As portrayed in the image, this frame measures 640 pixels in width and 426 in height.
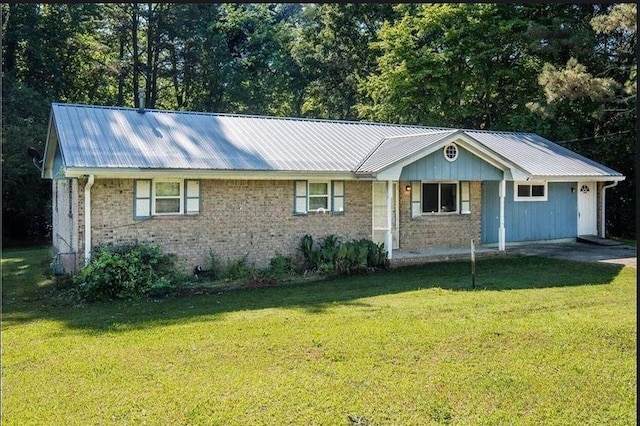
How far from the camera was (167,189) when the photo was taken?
1291 centimetres

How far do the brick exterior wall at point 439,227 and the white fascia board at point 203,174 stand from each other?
248 cm

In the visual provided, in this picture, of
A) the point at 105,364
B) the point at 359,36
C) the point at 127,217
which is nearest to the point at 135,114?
the point at 127,217

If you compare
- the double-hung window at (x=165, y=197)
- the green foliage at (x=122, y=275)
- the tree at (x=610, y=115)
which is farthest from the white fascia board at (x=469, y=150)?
the tree at (x=610, y=115)

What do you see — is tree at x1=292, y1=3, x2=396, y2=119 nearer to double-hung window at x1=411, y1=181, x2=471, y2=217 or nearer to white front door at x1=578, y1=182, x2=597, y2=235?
white front door at x1=578, y1=182, x2=597, y2=235

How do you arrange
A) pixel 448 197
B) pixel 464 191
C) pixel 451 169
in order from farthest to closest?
1. pixel 464 191
2. pixel 448 197
3. pixel 451 169

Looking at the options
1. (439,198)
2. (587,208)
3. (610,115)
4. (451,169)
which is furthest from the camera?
(610,115)

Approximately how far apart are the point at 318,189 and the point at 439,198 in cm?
417

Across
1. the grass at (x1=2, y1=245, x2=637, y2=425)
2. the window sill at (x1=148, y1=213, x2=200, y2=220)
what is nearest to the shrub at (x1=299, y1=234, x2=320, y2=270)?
the grass at (x1=2, y1=245, x2=637, y2=425)

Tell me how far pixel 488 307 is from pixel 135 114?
10.5 metres

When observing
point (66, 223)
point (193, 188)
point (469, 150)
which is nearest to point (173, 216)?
point (193, 188)

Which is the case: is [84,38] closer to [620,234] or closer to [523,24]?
[523,24]

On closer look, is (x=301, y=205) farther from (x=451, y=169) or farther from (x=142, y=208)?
(x=451, y=169)

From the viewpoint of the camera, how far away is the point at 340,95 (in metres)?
34.3

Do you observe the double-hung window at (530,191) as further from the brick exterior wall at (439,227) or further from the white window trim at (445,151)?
the white window trim at (445,151)
